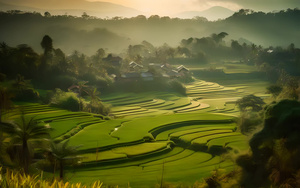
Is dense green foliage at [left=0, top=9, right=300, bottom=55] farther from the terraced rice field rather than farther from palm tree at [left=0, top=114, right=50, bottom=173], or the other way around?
palm tree at [left=0, top=114, right=50, bottom=173]

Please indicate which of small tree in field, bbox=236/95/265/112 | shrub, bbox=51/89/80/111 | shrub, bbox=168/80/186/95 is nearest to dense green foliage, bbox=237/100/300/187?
small tree in field, bbox=236/95/265/112

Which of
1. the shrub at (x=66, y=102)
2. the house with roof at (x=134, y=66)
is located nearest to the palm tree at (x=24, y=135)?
the shrub at (x=66, y=102)

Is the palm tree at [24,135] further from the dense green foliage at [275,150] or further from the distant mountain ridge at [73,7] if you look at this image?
the distant mountain ridge at [73,7]

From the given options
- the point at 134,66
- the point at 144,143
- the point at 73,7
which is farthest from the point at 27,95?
the point at 73,7

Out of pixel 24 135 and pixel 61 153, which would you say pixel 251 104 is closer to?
pixel 61 153

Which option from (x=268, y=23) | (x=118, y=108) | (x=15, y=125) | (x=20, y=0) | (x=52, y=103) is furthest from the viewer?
(x=268, y=23)

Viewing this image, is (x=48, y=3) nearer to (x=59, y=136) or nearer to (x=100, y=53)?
(x=100, y=53)

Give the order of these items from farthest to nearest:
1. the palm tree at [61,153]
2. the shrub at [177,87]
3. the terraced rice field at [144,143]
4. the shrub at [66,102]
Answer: the shrub at [177,87] < the shrub at [66,102] < the terraced rice field at [144,143] < the palm tree at [61,153]

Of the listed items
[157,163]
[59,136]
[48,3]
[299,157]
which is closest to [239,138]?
[157,163]
